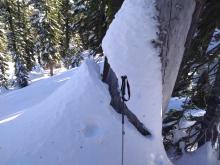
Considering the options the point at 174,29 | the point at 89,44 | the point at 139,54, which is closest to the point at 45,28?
the point at 89,44

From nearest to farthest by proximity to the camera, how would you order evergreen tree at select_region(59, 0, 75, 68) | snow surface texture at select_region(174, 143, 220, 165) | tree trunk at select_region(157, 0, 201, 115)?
tree trunk at select_region(157, 0, 201, 115) < snow surface texture at select_region(174, 143, 220, 165) < evergreen tree at select_region(59, 0, 75, 68)

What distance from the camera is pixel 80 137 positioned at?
509cm

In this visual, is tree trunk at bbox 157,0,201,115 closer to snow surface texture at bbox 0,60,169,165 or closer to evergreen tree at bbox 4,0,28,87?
snow surface texture at bbox 0,60,169,165

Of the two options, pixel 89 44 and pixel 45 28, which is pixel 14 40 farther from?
pixel 89 44

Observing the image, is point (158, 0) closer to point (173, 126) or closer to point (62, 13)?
point (173, 126)

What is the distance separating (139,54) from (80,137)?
1.61m

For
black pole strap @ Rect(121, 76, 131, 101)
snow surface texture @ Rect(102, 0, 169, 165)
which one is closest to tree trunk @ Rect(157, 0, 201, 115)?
snow surface texture @ Rect(102, 0, 169, 165)

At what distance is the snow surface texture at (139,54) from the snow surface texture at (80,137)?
1.79 ft

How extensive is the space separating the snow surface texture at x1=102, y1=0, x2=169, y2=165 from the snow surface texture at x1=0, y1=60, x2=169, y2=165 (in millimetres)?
545

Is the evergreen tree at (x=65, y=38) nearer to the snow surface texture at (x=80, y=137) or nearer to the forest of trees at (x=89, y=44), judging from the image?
the forest of trees at (x=89, y=44)

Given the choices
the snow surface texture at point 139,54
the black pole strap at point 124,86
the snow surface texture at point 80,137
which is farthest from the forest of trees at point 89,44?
the snow surface texture at point 80,137

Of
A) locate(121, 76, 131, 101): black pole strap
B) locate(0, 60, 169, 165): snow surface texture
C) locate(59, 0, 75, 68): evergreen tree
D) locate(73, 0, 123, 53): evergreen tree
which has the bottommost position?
locate(59, 0, 75, 68): evergreen tree

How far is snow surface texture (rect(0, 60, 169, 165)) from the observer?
4.97 meters

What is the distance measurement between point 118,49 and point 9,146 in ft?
8.42
